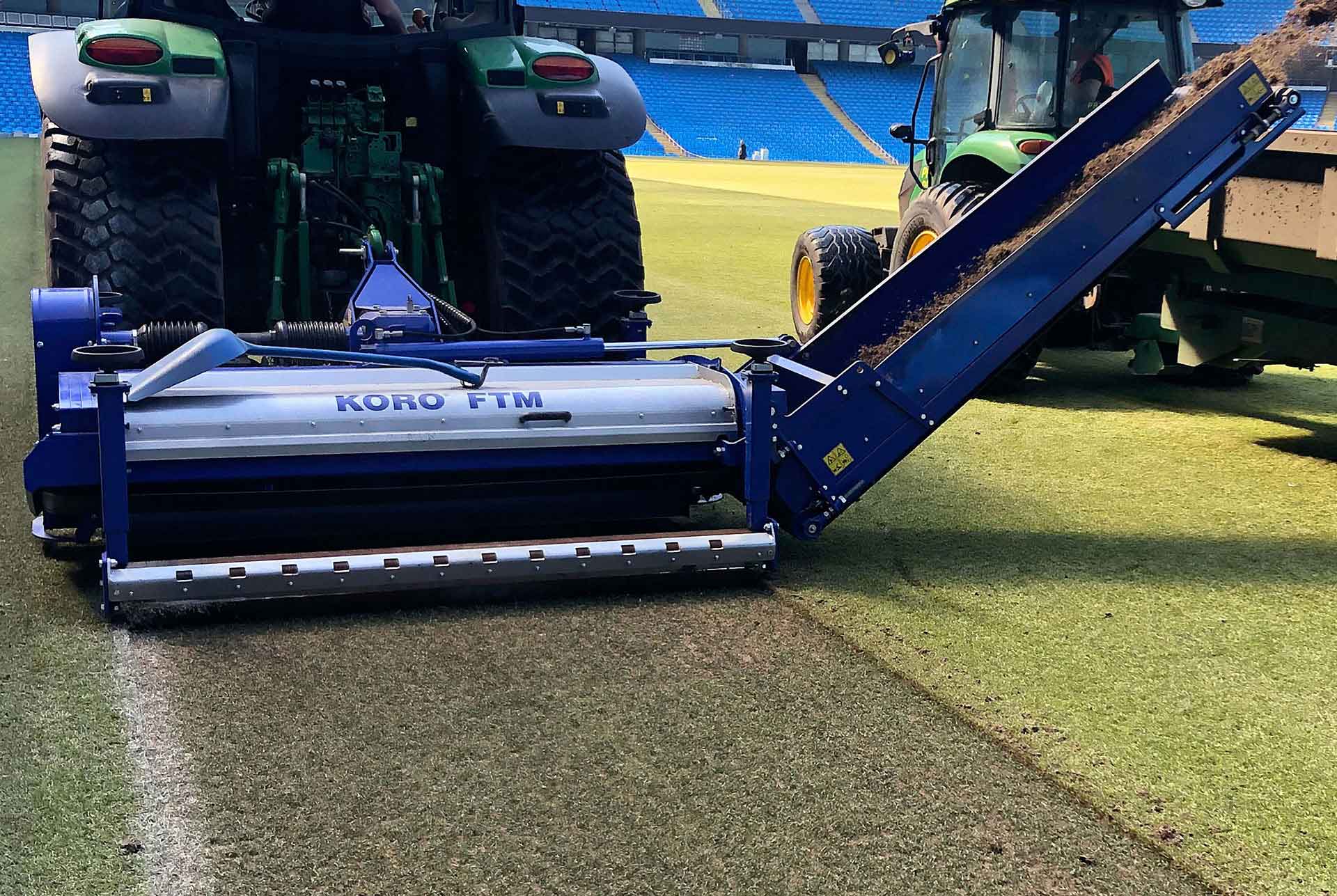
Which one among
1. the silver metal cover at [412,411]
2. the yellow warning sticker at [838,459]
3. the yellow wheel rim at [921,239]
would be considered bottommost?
the yellow warning sticker at [838,459]

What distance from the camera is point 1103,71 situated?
725 cm

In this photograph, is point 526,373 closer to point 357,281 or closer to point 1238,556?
point 357,281

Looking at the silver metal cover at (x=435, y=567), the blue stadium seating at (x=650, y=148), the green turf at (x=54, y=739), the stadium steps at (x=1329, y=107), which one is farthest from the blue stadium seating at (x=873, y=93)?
the green turf at (x=54, y=739)

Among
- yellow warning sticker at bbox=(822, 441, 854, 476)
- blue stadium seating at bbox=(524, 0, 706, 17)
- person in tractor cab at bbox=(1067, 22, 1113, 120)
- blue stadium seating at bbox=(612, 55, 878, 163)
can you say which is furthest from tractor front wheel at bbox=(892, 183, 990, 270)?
blue stadium seating at bbox=(524, 0, 706, 17)

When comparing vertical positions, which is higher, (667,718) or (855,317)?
(855,317)

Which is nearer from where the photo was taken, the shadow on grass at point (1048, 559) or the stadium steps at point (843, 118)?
the shadow on grass at point (1048, 559)

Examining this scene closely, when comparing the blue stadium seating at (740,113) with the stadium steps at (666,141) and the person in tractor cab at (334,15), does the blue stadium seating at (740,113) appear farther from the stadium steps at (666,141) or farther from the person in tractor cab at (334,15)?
the person in tractor cab at (334,15)

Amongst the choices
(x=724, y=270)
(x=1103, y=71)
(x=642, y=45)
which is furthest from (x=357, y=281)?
(x=642, y=45)

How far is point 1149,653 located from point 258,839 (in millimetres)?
2123

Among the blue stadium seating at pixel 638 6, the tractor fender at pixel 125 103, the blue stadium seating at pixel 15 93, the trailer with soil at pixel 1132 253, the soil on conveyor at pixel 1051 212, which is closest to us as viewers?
the soil on conveyor at pixel 1051 212

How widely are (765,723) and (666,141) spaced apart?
48477 millimetres

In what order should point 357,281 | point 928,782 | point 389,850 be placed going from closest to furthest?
point 389,850, point 928,782, point 357,281

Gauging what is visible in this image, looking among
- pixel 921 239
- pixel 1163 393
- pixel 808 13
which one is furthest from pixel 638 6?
pixel 1163 393

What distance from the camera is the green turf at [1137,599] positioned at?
270 centimetres
